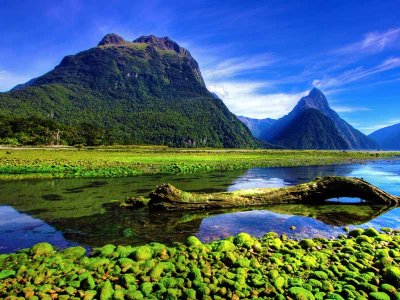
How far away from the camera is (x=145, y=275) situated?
9.52 m

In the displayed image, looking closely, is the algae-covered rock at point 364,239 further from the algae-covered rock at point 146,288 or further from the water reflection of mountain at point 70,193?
the water reflection of mountain at point 70,193

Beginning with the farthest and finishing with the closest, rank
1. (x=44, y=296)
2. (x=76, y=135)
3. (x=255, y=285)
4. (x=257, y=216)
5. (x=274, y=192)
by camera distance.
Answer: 1. (x=76, y=135)
2. (x=274, y=192)
3. (x=257, y=216)
4. (x=255, y=285)
5. (x=44, y=296)

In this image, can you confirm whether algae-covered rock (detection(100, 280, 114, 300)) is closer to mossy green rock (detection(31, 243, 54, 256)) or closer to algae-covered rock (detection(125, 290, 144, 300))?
algae-covered rock (detection(125, 290, 144, 300))

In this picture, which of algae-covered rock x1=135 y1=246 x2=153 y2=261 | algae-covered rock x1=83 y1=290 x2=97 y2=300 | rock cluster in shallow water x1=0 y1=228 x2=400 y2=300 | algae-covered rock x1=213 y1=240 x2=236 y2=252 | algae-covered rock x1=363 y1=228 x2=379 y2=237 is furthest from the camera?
algae-covered rock x1=363 y1=228 x2=379 y2=237

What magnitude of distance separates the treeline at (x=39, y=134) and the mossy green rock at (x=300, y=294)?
126980 millimetres

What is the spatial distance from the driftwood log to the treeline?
4540 inches

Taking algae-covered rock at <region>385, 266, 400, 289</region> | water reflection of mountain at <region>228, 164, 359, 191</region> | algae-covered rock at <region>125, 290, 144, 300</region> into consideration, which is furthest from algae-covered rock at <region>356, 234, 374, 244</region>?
water reflection of mountain at <region>228, 164, 359, 191</region>

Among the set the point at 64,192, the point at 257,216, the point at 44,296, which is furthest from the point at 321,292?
the point at 64,192

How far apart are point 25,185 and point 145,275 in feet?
86.4

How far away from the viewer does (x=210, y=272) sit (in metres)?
9.70

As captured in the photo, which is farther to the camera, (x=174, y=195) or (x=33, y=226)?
(x=174, y=195)

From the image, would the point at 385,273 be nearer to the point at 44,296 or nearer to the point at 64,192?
the point at 44,296

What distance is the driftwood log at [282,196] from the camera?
A: 2005 cm

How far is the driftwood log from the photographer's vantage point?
2005 centimetres
